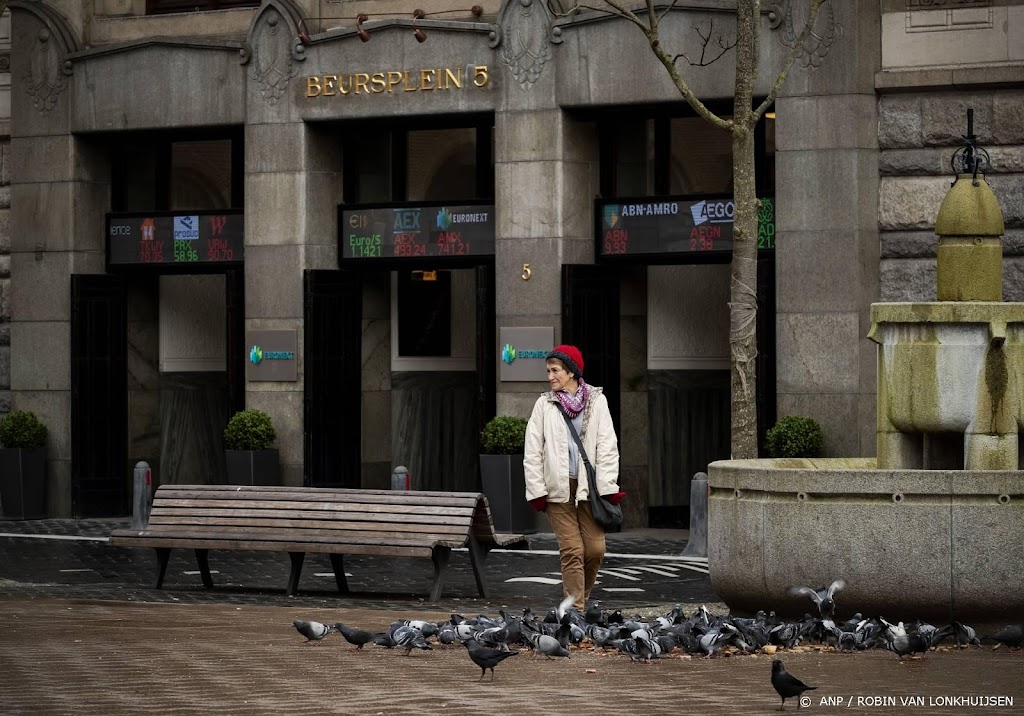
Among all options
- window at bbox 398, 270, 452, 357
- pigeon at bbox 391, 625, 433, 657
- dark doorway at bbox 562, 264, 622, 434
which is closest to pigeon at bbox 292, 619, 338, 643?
pigeon at bbox 391, 625, 433, 657

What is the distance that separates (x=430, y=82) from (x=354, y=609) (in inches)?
392

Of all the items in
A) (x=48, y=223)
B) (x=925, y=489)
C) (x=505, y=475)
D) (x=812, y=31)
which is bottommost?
(x=505, y=475)

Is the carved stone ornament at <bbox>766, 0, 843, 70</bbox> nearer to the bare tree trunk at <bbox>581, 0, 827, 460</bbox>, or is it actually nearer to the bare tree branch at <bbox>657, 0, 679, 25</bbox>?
the bare tree branch at <bbox>657, 0, 679, 25</bbox>

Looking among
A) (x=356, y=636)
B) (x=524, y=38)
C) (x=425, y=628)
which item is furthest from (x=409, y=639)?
(x=524, y=38)

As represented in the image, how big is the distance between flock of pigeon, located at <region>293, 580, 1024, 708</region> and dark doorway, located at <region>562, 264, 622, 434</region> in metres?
10.5

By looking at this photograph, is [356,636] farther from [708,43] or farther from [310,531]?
[708,43]

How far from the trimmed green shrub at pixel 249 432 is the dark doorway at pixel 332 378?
1.52 feet

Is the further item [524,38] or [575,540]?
[524,38]

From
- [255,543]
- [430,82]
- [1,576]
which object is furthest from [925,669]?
[430,82]

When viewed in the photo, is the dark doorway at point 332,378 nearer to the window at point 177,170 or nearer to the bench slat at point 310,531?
the window at point 177,170

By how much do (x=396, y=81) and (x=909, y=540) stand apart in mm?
12650

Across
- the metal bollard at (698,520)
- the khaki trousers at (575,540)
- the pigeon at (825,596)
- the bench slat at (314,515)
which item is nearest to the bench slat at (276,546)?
the bench slat at (314,515)

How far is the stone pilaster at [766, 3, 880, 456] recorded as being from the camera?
794 inches

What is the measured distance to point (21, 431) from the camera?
2428cm
